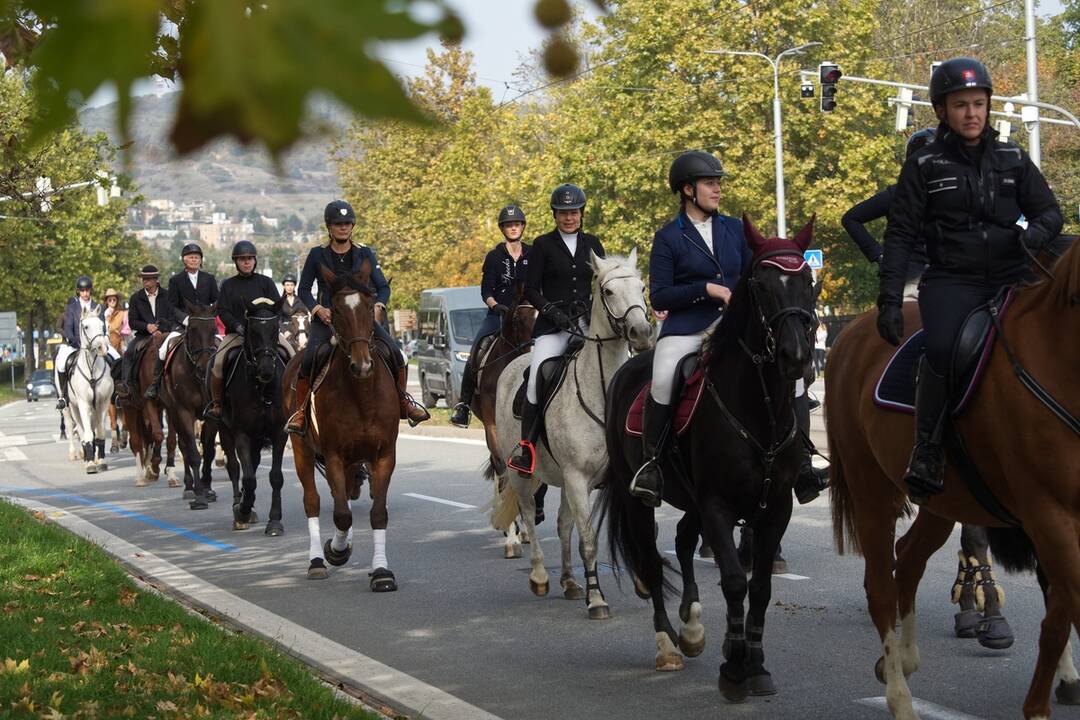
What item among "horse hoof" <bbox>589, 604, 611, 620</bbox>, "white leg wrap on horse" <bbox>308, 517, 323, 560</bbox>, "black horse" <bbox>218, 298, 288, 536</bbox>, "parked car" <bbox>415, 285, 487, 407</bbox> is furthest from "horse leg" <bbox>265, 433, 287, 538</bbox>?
"parked car" <bbox>415, 285, 487, 407</bbox>

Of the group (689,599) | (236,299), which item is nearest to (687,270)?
(689,599)

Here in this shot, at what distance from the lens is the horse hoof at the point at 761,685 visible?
6.81m

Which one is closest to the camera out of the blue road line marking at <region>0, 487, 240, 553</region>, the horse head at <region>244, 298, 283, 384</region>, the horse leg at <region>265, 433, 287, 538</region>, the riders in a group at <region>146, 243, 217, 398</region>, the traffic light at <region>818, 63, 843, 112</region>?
the blue road line marking at <region>0, 487, 240, 553</region>

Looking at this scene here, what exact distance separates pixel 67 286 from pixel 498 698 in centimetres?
7160

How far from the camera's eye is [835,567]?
10.8 m

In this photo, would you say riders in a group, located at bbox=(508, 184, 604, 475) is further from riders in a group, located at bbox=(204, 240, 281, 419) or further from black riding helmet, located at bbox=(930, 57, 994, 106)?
riders in a group, located at bbox=(204, 240, 281, 419)

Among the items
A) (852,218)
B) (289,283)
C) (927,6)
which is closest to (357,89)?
(852,218)

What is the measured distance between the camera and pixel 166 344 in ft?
64.0

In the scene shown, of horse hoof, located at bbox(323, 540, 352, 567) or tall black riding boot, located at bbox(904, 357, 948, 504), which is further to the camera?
horse hoof, located at bbox(323, 540, 352, 567)

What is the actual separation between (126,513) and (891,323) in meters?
12.6

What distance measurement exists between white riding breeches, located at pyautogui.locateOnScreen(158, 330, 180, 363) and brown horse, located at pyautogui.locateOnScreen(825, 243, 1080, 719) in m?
13.3

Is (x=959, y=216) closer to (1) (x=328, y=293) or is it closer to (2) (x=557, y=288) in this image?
(2) (x=557, y=288)

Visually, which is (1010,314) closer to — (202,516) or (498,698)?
(498,698)

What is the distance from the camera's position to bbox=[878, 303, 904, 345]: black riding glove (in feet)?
20.3
